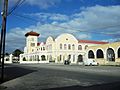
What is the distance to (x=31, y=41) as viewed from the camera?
113m

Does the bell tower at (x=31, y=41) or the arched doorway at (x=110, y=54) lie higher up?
the bell tower at (x=31, y=41)

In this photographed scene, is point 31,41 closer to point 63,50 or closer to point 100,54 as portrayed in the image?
point 63,50

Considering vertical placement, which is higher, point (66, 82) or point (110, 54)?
point (110, 54)

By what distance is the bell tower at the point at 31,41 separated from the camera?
4385 inches

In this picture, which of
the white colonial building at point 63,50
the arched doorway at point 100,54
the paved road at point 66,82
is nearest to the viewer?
the paved road at point 66,82

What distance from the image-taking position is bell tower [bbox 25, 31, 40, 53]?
111375mm

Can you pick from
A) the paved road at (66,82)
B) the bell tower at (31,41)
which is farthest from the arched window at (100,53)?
the paved road at (66,82)

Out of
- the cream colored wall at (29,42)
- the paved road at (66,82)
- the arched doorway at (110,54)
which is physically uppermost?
the cream colored wall at (29,42)

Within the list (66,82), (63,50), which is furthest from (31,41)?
(66,82)

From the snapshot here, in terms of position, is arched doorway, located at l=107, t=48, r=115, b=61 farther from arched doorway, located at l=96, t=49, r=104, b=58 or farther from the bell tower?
the bell tower

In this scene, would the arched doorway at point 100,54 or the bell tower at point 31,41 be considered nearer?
the arched doorway at point 100,54

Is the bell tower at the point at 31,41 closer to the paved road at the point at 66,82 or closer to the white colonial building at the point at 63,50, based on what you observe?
the white colonial building at the point at 63,50

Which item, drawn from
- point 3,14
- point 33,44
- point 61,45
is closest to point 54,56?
point 61,45

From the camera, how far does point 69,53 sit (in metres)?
93.2
